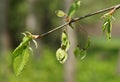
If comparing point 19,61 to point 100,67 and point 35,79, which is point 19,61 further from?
point 100,67

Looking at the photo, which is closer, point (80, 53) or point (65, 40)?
point (65, 40)

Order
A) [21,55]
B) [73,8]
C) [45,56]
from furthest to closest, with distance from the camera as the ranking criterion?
[45,56] → [73,8] → [21,55]

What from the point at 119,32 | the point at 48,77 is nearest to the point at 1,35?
the point at 48,77

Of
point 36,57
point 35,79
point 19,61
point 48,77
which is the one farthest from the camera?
point 36,57

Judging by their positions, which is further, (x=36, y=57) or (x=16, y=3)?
(x=16, y=3)

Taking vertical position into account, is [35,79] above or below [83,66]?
above

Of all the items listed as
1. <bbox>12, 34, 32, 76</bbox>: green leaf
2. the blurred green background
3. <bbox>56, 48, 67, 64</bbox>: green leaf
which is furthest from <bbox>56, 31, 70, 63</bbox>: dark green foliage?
the blurred green background

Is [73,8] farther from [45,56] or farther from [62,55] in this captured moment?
[45,56]

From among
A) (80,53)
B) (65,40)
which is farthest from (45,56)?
(65,40)

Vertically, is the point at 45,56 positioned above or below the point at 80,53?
below
